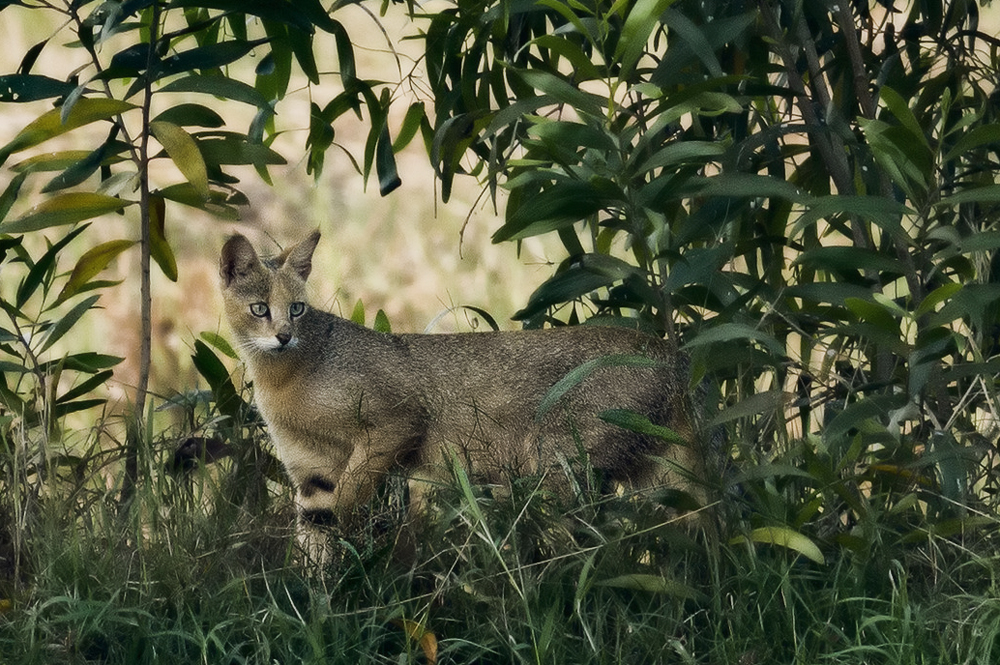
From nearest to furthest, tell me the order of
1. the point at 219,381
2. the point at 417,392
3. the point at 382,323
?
1. the point at 417,392
2. the point at 219,381
3. the point at 382,323

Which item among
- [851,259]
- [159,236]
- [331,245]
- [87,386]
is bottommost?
[87,386]

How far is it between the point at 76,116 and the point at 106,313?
3.42 metres

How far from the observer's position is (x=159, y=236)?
3320 millimetres

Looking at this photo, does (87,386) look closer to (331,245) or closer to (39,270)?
(39,270)

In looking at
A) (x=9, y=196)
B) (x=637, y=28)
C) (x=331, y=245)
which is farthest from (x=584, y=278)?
(x=331, y=245)

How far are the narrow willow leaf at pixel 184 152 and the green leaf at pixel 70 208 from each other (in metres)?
0.19

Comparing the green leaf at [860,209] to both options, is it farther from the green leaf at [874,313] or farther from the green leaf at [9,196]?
the green leaf at [9,196]

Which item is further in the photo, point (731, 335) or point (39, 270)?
point (39, 270)

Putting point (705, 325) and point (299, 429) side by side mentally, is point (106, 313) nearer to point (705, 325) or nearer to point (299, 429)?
point (299, 429)

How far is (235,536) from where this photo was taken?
2.67 meters

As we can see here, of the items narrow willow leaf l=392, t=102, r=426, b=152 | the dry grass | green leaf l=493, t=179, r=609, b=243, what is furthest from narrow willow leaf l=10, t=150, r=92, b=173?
the dry grass

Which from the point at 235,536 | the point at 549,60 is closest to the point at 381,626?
the point at 235,536

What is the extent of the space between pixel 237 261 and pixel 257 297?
114 millimetres

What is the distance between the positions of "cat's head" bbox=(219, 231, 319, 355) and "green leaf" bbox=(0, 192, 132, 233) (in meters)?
0.40
